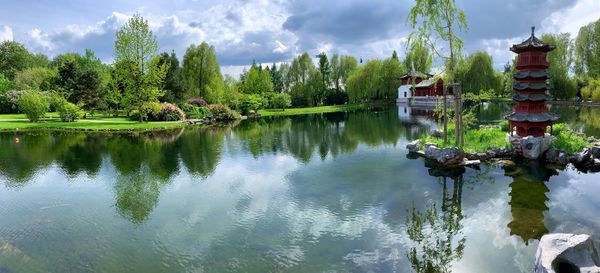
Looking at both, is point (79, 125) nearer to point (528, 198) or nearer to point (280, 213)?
point (280, 213)

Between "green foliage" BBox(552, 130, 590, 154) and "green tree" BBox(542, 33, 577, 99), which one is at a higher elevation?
"green tree" BBox(542, 33, 577, 99)

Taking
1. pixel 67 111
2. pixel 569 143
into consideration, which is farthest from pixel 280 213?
pixel 67 111

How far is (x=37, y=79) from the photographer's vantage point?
2692 inches

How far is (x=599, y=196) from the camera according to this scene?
15.7m

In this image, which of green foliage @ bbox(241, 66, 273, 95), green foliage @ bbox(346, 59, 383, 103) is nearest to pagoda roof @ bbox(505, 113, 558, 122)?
green foliage @ bbox(346, 59, 383, 103)

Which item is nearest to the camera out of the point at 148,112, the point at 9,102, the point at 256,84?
the point at 148,112

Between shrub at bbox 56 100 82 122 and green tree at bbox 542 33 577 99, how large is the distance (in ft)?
233

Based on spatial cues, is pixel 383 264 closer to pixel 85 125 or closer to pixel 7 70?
pixel 85 125

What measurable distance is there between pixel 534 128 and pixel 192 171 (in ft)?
68.7

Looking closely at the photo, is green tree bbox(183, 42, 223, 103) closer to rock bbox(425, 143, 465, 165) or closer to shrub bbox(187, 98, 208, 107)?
shrub bbox(187, 98, 208, 107)

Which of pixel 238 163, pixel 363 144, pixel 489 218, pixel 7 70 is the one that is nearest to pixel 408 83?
pixel 363 144

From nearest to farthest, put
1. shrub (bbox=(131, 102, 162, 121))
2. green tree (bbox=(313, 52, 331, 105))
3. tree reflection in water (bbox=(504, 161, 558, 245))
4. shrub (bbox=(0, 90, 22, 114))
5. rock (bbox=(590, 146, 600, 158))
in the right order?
tree reflection in water (bbox=(504, 161, 558, 245))
rock (bbox=(590, 146, 600, 158))
shrub (bbox=(131, 102, 162, 121))
shrub (bbox=(0, 90, 22, 114))
green tree (bbox=(313, 52, 331, 105))

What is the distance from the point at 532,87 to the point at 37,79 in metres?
74.8

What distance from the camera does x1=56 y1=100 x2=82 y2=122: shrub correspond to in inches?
1800
